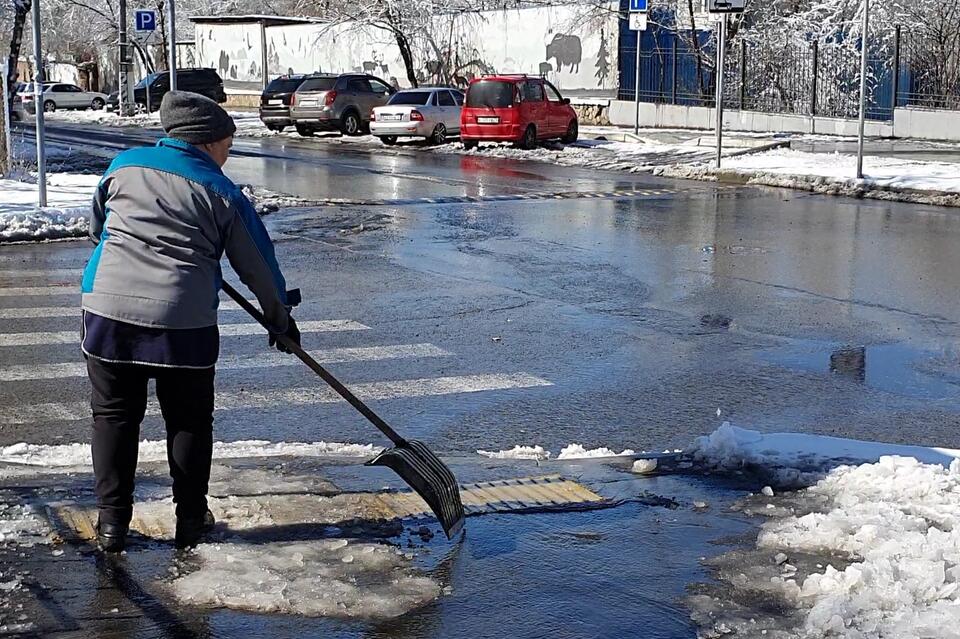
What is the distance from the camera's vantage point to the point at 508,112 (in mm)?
28062

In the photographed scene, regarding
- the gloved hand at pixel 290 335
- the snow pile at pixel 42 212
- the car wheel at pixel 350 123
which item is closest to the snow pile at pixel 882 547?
the gloved hand at pixel 290 335

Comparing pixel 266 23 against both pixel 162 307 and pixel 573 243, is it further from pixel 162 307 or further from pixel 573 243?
pixel 162 307

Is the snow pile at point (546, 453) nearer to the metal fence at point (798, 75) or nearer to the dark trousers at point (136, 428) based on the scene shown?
the dark trousers at point (136, 428)

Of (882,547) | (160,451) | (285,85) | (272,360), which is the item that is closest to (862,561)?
(882,547)

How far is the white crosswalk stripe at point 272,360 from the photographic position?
310 inches

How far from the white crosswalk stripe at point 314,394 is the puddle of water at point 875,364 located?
178 centimetres

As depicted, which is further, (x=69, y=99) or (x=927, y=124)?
(x=69, y=99)

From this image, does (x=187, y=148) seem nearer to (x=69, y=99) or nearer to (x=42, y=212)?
(x=42, y=212)

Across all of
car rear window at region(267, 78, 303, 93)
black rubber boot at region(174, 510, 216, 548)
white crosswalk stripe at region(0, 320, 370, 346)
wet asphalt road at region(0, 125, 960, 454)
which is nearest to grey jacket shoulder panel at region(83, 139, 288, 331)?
black rubber boot at region(174, 510, 216, 548)

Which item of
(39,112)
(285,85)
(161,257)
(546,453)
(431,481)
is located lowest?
(546,453)

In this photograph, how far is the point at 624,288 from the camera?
1121 centimetres

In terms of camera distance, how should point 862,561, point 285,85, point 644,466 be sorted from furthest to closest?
point 285,85
point 644,466
point 862,561

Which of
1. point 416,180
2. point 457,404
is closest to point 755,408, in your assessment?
point 457,404

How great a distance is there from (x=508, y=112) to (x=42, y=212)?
14725 mm
